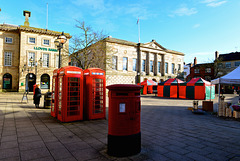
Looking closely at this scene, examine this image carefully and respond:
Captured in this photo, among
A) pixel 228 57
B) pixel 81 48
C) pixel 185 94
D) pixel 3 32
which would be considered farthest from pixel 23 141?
pixel 228 57

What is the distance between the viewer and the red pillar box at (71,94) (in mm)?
6648

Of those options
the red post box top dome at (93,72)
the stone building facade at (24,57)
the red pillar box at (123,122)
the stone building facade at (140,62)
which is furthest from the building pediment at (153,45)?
the red pillar box at (123,122)

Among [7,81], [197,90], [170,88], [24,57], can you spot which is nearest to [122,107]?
[197,90]

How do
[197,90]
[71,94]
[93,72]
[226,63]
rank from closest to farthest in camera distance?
[71,94], [93,72], [197,90], [226,63]

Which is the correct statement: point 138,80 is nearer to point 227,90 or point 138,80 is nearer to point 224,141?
point 227,90

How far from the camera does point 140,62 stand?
3791cm

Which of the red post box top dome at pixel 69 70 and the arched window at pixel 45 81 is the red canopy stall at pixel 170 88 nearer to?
the red post box top dome at pixel 69 70

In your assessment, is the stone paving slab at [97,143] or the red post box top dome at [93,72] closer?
the stone paving slab at [97,143]

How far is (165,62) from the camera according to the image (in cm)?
4303

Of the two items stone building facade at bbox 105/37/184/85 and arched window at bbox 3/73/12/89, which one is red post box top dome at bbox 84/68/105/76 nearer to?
stone building facade at bbox 105/37/184/85

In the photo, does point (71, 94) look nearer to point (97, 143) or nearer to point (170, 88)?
point (97, 143)

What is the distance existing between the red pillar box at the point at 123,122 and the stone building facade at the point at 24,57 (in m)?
29.1

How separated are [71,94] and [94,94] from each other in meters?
1.07

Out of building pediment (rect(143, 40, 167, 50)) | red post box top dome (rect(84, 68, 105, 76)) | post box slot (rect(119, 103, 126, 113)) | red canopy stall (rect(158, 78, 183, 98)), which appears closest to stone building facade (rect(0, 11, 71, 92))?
building pediment (rect(143, 40, 167, 50))
